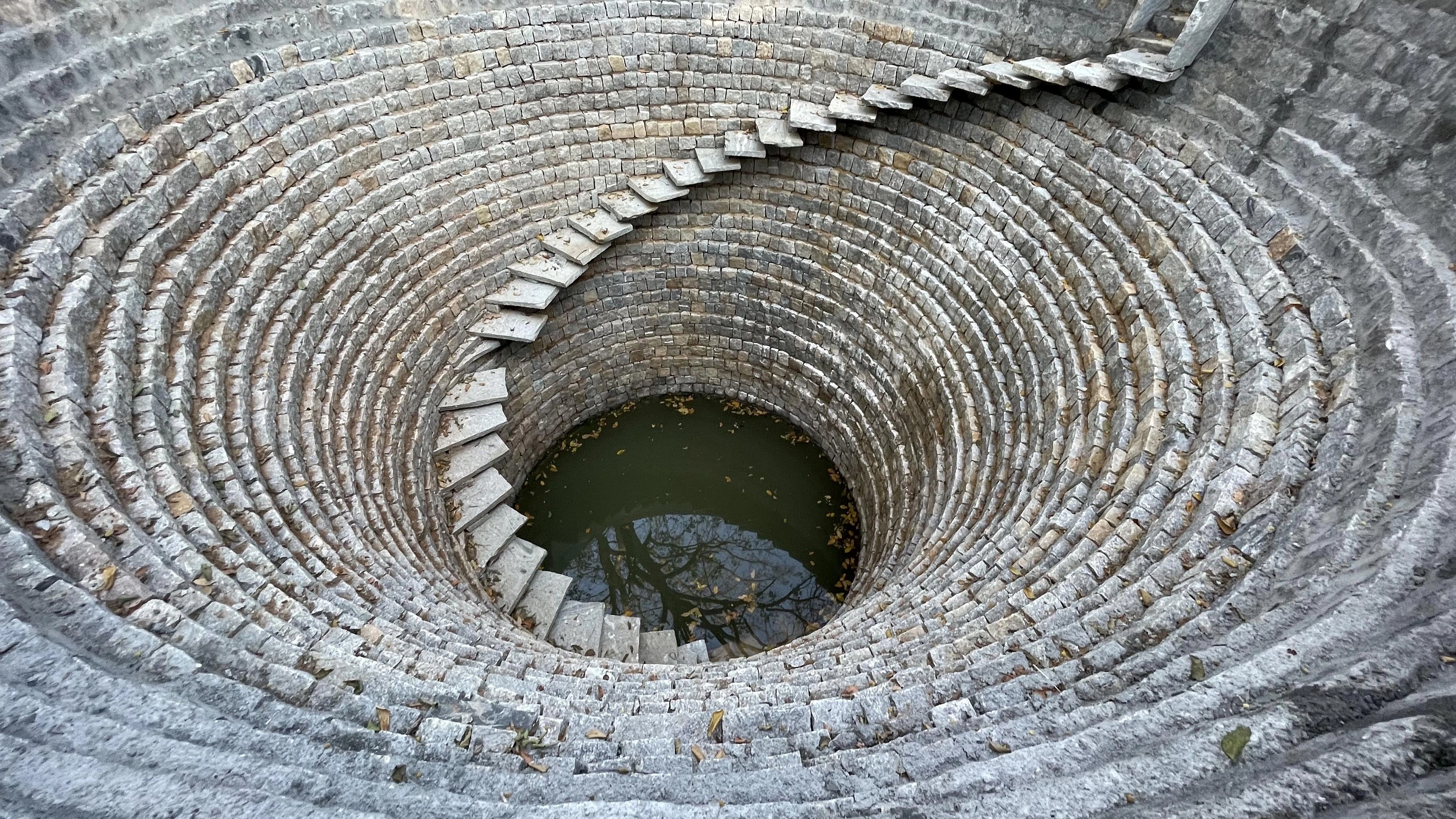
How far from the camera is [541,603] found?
8039 mm

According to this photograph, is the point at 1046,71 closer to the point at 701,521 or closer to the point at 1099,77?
the point at 1099,77

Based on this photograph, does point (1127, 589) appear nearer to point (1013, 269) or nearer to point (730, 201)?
point (1013, 269)

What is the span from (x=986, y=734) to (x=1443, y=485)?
2652 mm

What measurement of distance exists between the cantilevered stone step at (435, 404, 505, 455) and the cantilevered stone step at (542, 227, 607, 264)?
2186 millimetres

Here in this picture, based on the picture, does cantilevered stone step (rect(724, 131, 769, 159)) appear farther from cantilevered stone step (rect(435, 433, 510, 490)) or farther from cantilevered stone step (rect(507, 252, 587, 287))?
cantilevered stone step (rect(435, 433, 510, 490))

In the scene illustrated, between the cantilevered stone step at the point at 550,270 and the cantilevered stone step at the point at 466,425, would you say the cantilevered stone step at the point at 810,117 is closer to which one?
the cantilevered stone step at the point at 550,270

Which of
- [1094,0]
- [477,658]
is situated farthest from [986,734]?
[1094,0]

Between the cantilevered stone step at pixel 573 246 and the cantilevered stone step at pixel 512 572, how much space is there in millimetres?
3710

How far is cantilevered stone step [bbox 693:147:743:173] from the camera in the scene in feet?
29.6

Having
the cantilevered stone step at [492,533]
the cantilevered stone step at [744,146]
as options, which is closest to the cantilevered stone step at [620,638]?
the cantilevered stone step at [492,533]

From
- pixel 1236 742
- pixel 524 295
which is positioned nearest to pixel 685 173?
pixel 524 295

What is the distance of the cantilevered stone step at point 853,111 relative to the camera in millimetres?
8117

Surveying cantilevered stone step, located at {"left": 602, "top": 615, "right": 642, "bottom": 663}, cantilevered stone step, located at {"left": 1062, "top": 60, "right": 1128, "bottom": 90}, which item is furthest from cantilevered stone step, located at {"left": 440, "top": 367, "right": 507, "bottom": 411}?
cantilevered stone step, located at {"left": 1062, "top": 60, "right": 1128, "bottom": 90}

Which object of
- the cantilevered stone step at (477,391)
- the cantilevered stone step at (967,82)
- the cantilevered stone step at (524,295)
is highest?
the cantilevered stone step at (967,82)
